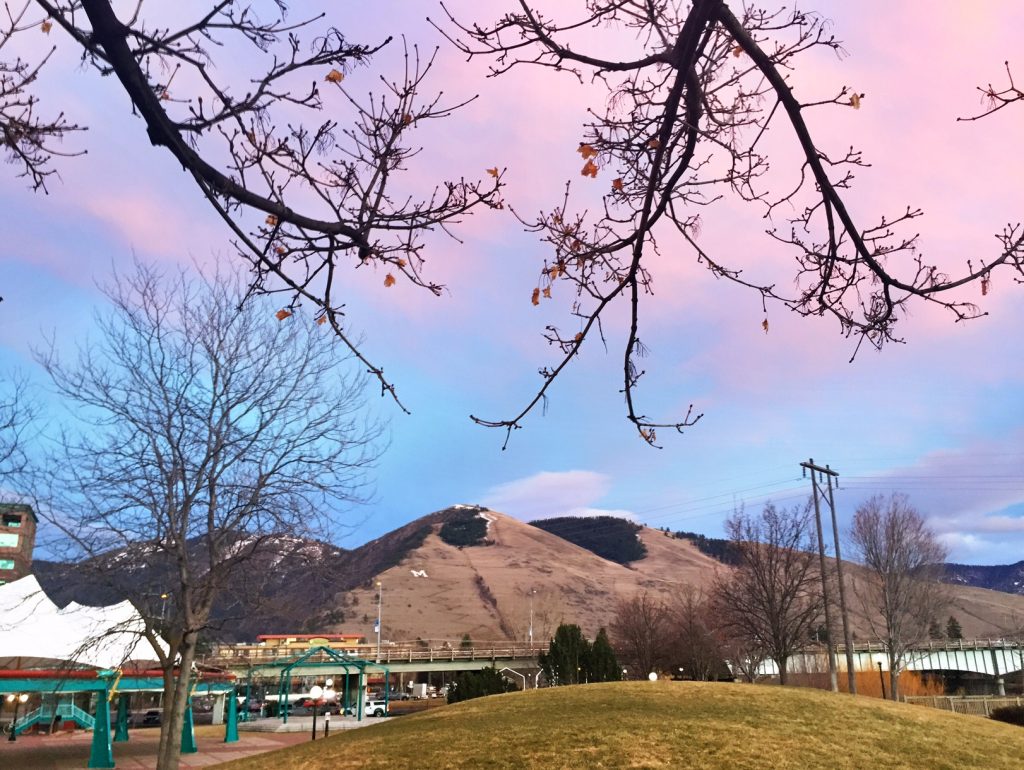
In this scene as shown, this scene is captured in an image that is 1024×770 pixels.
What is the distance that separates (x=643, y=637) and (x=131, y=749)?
35178 millimetres

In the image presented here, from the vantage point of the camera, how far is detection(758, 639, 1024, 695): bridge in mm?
61250

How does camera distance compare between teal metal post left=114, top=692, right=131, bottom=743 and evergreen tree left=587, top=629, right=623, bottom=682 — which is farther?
evergreen tree left=587, top=629, right=623, bottom=682

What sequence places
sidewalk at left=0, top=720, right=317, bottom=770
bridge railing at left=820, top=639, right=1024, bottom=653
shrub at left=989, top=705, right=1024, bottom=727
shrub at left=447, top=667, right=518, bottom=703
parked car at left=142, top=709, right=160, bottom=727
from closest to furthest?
sidewalk at left=0, top=720, right=317, bottom=770, shrub at left=989, top=705, right=1024, bottom=727, shrub at left=447, top=667, right=518, bottom=703, parked car at left=142, top=709, right=160, bottom=727, bridge railing at left=820, top=639, right=1024, bottom=653

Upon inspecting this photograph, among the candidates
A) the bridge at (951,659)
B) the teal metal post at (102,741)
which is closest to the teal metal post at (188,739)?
the teal metal post at (102,741)

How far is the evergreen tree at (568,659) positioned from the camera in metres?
41.5

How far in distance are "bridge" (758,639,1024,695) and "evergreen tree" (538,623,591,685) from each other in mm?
23295

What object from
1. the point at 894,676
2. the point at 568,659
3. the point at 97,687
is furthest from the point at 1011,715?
the point at 97,687

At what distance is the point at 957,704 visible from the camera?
39781mm

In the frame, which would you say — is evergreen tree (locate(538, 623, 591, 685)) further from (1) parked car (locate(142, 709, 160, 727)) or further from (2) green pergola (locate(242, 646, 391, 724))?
(1) parked car (locate(142, 709, 160, 727))

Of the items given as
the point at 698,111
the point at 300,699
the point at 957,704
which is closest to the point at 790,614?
the point at 957,704

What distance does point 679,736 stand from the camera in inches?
540

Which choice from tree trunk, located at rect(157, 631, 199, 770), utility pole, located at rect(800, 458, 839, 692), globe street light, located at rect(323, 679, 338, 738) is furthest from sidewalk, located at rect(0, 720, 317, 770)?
utility pole, located at rect(800, 458, 839, 692)

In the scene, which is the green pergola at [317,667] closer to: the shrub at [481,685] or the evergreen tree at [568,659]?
the shrub at [481,685]

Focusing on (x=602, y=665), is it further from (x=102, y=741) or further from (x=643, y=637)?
(x=102, y=741)
